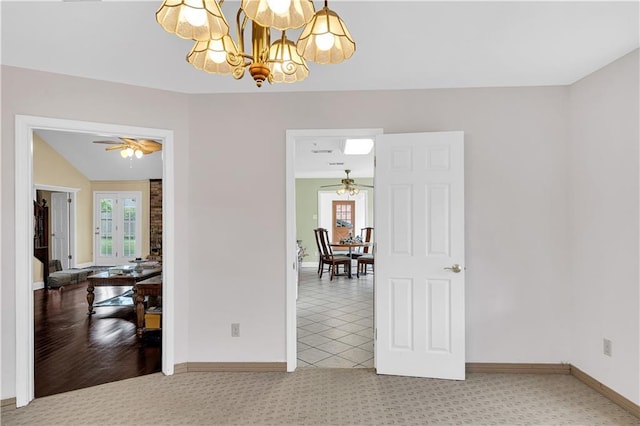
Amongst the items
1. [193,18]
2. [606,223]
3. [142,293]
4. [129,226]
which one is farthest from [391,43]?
[129,226]

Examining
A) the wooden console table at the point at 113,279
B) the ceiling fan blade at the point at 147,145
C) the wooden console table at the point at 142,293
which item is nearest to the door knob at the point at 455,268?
the wooden console table at the point at 142,293

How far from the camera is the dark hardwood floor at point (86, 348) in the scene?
120 inches

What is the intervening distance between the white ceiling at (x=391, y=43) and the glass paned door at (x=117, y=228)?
24.4 feet

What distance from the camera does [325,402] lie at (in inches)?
104

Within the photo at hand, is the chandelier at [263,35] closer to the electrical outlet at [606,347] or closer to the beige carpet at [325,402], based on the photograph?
the beige carpet at [325,402]

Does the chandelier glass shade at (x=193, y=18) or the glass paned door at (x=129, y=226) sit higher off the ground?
the chandelier glass shade at (x=193, y=18)

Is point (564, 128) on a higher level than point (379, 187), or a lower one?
higher

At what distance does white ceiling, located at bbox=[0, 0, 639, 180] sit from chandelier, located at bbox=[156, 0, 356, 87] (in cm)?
54

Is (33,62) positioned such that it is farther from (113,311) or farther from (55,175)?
(55,175)

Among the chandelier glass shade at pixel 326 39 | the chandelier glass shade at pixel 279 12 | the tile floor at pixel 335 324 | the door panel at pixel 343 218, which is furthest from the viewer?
the door panel at pixel 343 218

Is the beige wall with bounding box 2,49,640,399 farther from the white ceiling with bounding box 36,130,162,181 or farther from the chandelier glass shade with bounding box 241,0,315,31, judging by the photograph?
the white ceiling with bounding box 36,130,162,181

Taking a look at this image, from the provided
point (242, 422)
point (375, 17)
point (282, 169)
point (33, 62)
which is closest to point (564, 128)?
point (375, 17)

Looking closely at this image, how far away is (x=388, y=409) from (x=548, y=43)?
2.66 metres

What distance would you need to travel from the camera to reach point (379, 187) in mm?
3125
